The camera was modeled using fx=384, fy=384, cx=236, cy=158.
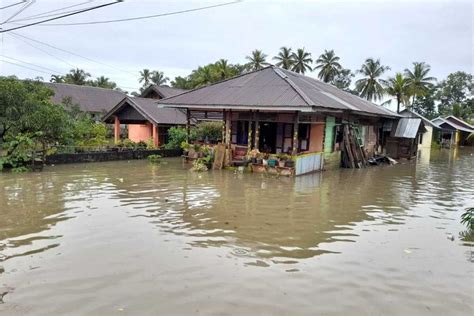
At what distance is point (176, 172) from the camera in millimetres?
15672

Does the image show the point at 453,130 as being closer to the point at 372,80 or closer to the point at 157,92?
the point at 372,80

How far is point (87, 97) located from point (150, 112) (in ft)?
50.6

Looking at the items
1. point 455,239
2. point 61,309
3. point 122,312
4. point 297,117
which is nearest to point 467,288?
point 455,239

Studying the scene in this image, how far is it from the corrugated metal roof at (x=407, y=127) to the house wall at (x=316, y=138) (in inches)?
419

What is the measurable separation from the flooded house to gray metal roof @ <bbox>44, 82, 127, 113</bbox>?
18.5 metres

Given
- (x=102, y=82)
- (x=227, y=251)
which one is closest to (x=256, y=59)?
(x=102, y=82)

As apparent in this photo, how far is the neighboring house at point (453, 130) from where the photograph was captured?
1724 inches

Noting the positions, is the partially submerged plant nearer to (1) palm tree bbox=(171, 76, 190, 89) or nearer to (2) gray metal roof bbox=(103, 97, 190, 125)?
(2) gray metal roof bbox=(103, 97, 190, 125)

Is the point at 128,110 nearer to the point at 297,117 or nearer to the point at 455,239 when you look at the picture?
the point at 297,117

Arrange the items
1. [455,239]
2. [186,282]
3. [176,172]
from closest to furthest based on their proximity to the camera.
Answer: [186,282], [455,239], [176,172]

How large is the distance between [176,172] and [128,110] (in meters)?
11.2

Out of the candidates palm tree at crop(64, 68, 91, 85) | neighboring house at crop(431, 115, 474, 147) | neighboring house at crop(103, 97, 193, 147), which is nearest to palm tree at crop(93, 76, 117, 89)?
palm tree at crop(64, 68, 91, 85)

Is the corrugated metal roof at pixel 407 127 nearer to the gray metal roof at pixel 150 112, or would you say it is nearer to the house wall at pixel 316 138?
the house wall at pixel 316 138

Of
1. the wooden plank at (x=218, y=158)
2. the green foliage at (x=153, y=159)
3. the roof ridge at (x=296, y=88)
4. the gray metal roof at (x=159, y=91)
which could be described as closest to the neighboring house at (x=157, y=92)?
the gray metal roof at (x=159, y=91)
